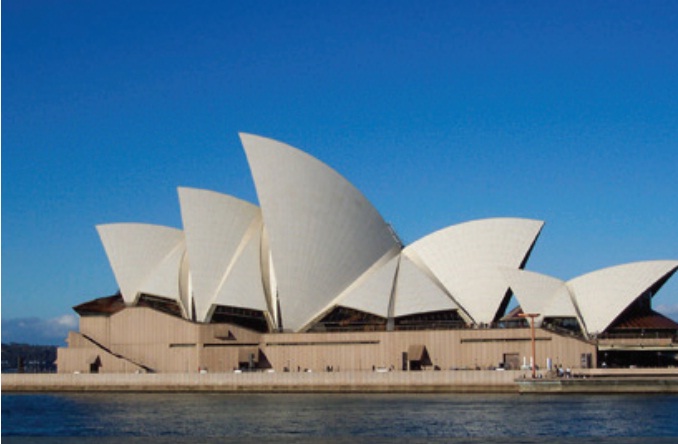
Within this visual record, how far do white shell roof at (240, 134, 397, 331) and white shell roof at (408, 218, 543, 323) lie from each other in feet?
14.3

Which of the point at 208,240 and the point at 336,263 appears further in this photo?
the point at 208,240

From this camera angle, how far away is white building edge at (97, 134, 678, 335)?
59188mm

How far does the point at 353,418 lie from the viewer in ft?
124

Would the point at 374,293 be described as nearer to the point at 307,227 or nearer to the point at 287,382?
the point at 307,227

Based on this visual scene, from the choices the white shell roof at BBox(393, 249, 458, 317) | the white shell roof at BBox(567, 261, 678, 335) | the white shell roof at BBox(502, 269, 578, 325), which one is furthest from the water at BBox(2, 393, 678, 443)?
the white shell roof at BBox(567, 261, 678, 335)

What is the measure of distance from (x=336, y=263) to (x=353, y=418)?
2401 cm

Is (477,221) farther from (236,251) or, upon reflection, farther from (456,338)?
(236,251)

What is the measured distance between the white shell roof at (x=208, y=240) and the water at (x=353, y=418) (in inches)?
428

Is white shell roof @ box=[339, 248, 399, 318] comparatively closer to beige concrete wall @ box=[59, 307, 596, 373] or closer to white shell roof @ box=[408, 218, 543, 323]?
beige concrete wall @ box=[59, 307, 596, 373]

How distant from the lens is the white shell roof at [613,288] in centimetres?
5728

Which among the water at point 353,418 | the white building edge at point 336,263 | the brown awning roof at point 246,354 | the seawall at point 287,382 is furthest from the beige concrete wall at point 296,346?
the water at point 353,418

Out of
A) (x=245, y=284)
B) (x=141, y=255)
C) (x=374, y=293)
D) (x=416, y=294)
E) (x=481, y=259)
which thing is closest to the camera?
(x=481, y=259)

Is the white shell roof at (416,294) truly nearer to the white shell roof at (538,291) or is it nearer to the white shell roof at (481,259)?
the white shell roof at (481,259)

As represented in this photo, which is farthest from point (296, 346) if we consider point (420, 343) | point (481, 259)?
point (481, 259)
